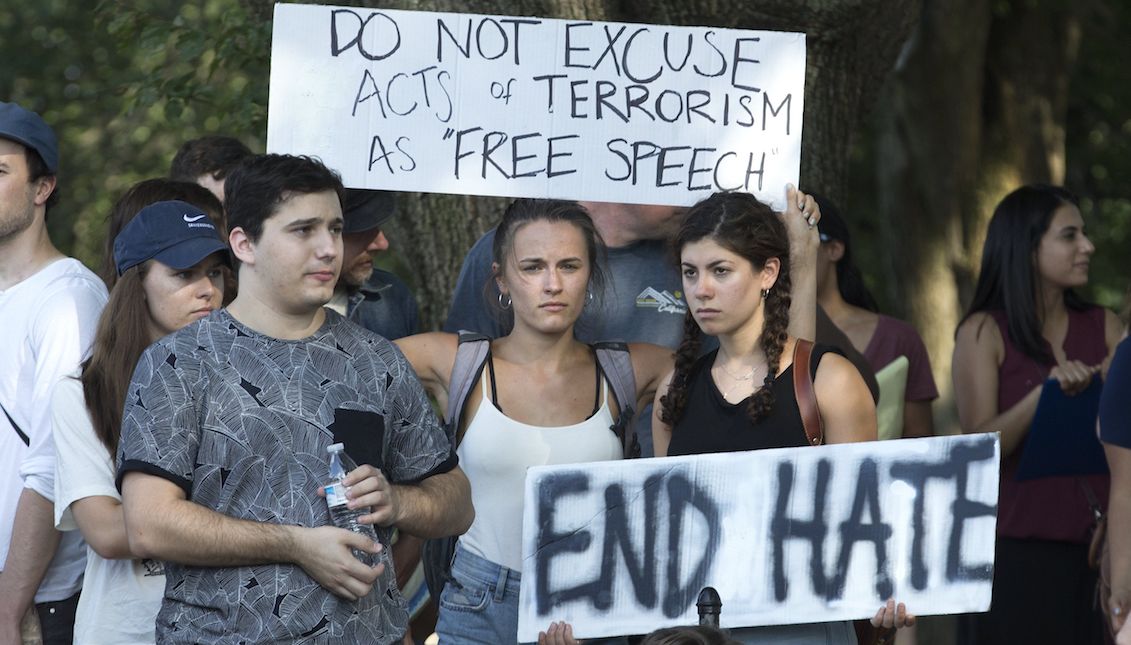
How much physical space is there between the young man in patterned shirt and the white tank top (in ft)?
1.99

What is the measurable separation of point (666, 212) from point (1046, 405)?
150cm

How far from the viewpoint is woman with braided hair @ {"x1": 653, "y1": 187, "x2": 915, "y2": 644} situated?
3994mm

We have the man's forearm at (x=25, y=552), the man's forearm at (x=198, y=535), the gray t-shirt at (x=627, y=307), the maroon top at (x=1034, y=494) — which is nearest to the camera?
the man's forearm at (x=198, y=535)

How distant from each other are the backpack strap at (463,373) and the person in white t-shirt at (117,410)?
0.69 meters

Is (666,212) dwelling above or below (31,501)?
above

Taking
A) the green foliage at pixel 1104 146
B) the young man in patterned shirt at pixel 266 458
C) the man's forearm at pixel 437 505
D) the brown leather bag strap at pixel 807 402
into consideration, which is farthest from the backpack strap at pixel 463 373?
the green foliage at pixel 1104 146

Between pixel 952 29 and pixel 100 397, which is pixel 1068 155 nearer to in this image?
pixel 952 29

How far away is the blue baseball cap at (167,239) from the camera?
13.3 feet

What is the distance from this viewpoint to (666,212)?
16.6ft

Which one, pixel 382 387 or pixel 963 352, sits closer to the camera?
pixel 382 387

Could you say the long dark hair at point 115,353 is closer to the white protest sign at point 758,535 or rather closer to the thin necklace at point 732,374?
the white protest sign at point 758,535

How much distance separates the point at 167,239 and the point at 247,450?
3.01ft

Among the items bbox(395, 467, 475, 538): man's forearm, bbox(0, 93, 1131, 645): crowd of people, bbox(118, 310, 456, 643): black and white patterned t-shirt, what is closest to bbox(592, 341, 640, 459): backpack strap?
bbox(0, 93, 1131, 645): crowd of people

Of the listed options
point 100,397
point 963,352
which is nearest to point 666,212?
point 963,352
